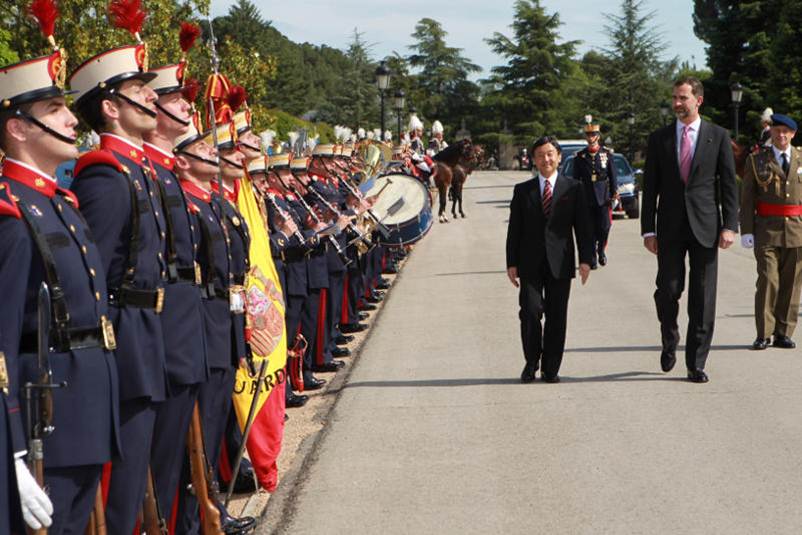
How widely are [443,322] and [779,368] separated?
4470 mm

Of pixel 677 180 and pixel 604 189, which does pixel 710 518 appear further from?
pixel 604 189

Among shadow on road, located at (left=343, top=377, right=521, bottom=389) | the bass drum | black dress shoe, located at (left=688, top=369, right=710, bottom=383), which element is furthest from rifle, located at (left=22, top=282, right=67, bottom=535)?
the bass drum

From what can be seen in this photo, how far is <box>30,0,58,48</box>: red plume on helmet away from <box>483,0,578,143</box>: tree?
94079 millimetres

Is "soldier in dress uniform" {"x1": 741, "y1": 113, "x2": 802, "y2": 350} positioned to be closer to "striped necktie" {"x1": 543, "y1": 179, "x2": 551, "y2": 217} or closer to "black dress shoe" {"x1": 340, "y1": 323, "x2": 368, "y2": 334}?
"striped necktie" {"x1": 543, "y1": 179, "x2": 551, "y2": 217}

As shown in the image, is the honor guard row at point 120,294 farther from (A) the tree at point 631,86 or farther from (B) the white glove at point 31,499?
(A) the tree at point 631,86

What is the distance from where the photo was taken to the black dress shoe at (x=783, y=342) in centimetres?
1062

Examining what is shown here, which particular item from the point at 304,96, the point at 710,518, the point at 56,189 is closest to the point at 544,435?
the point at 710,518

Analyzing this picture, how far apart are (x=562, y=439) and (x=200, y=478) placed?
112 inches

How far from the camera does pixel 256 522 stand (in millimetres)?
6199

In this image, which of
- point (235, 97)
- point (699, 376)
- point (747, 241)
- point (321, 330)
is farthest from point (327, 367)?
point (235, 97)

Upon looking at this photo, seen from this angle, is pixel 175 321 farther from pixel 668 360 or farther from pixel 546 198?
pixel 668 360

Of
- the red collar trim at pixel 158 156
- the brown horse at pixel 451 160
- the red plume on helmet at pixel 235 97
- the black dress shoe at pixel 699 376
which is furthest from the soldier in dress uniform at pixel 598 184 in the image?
the red collar trim at pixel 158 156

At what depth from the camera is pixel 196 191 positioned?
231 inches

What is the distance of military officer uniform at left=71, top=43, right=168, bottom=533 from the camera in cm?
457
